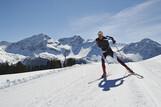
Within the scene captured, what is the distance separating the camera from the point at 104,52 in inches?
579

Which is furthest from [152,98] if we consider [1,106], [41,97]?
[1,106]

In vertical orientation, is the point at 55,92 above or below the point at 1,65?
below

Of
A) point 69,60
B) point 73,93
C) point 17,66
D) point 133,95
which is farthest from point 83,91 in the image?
point 69,60

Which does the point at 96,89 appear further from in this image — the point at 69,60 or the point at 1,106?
the point at 69,60

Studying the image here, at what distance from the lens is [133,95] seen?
9.05m

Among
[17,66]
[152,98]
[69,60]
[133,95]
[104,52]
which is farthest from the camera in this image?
[69,60]

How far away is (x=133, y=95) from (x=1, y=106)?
4.24 meters

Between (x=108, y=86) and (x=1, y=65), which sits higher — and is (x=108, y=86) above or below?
below

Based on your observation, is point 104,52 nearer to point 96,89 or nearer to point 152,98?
point 96,89

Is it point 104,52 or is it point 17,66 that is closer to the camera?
point 104,52

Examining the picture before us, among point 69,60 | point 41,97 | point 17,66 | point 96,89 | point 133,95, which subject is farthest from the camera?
point 69,60

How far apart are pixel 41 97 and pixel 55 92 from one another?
0.96 metres

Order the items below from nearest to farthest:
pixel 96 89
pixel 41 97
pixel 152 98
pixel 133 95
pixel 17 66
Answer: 1. pixel 152 98
2. pixel 133 95
3. pixel 41 97
4. pixel 96 89
5. pixel 17 66

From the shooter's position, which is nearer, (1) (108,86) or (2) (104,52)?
(1) (108,86)
